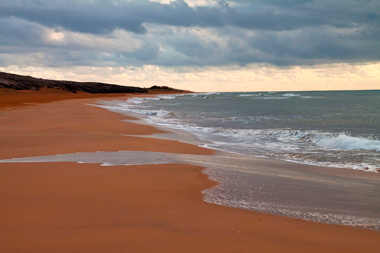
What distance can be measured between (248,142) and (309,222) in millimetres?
9964

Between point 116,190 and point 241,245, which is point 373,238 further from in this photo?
point 116,190

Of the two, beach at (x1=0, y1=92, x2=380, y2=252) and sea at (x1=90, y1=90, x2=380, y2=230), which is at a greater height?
beach at (x1=0, y1=92, x2=380, y2=252)

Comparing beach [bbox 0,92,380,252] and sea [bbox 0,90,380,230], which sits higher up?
Answer: beach [bbox 0,92,380,252]

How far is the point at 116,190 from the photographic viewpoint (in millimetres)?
5410

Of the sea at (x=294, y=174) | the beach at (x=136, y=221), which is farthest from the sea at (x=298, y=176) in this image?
the beach at (x=136, y=221)

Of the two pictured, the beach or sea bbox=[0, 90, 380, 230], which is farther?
sea bbox=[0, 90, 380, 230]

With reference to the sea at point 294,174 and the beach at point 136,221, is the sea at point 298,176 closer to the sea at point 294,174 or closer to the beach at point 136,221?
the sea at point 294,174

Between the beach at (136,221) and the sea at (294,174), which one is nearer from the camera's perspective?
the beach at (136,221)

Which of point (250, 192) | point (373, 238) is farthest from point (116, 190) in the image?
point (373, 238)

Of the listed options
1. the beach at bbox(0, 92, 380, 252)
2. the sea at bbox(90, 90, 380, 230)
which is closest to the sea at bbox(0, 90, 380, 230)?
the sea at bbox(90, 90, 380, 230)

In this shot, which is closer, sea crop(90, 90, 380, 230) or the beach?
the beach

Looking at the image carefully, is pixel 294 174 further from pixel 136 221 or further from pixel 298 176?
pixel 136 221

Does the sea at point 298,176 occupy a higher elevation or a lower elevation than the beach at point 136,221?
lower

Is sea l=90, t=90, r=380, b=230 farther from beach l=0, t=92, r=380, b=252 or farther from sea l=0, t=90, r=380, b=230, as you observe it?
beach l=0, t=92, r=380, b=252
